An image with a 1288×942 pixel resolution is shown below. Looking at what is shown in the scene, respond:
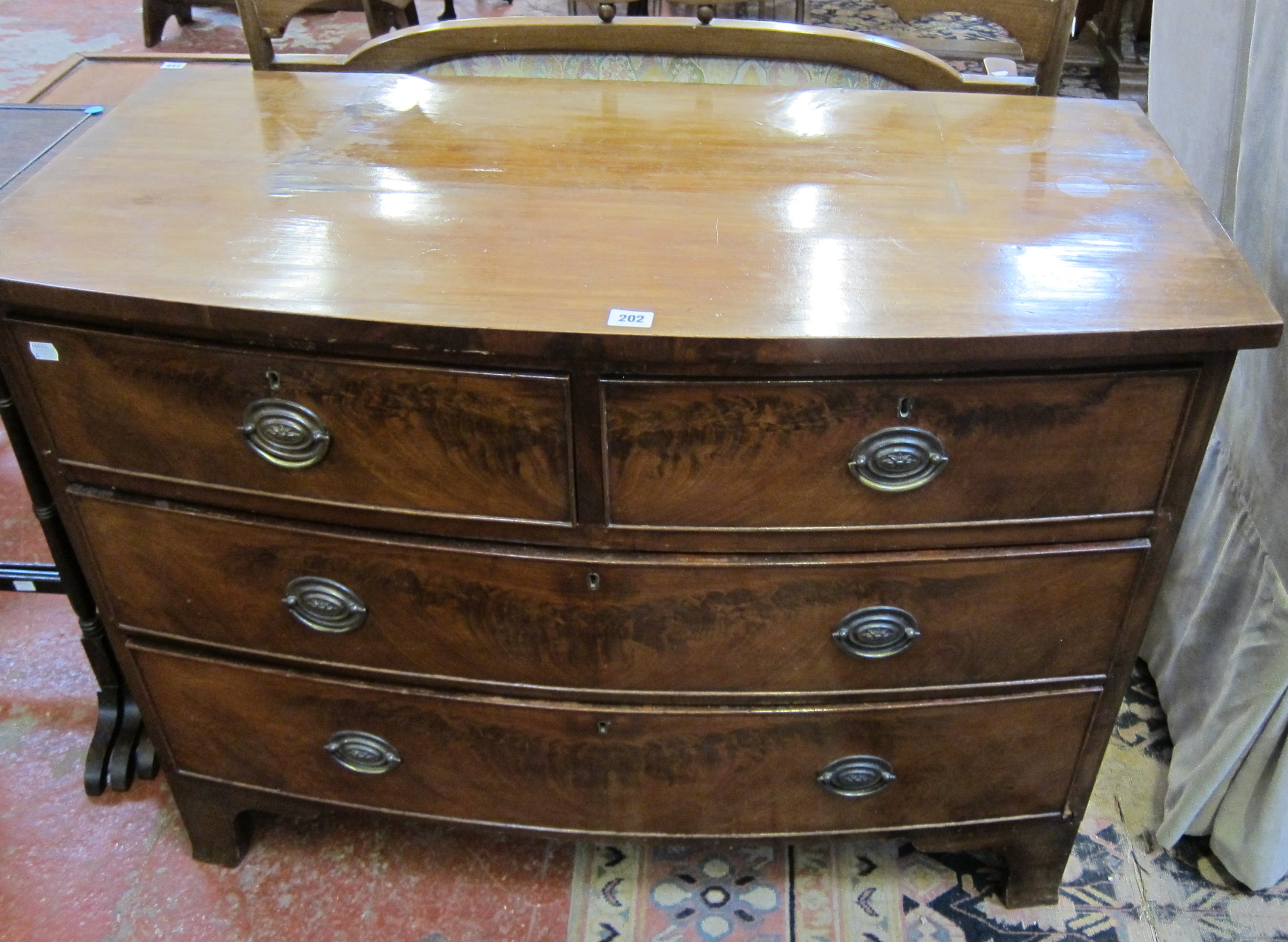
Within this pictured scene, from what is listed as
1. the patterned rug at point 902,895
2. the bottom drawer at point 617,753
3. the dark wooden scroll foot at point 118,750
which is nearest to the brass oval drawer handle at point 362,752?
the bottom drawer at point 617,753

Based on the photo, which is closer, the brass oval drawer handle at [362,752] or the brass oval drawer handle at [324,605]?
the brass oval drawer handle at [324,605]

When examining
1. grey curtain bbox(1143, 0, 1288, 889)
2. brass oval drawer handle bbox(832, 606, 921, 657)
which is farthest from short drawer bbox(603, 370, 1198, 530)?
grey curtain bbox(1143, 0, 1288, 889)

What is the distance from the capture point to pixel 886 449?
958 millimetres

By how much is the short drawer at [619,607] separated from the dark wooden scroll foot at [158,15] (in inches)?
117

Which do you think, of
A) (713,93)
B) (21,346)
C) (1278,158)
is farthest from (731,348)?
(1278,158)

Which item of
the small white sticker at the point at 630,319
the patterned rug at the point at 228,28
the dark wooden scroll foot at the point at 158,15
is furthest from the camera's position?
the dark wooden scroll foot at the point at 158,15

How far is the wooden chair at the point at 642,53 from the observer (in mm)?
1445

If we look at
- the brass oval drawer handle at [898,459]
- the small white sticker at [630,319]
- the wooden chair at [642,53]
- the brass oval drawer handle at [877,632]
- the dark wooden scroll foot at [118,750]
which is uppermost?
the wooden chair at [642,53]

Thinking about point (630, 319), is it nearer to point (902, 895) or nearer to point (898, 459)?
point (898, 459)

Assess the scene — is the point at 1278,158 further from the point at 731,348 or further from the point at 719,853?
the point at 719,853

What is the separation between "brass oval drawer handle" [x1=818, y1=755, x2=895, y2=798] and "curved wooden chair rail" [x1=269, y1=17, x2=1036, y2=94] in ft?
2.81

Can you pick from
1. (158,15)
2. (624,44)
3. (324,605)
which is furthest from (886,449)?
(158,15)

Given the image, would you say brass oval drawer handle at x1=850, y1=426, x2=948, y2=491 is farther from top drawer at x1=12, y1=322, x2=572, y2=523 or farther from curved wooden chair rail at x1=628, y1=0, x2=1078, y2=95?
Answer: curved wooden chair rail at x1=628, y1=0, x2=1078, y2=95

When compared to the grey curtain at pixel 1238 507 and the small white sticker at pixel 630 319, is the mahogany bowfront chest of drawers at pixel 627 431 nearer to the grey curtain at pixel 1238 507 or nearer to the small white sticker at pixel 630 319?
the small white sticker at pixel 630 319
